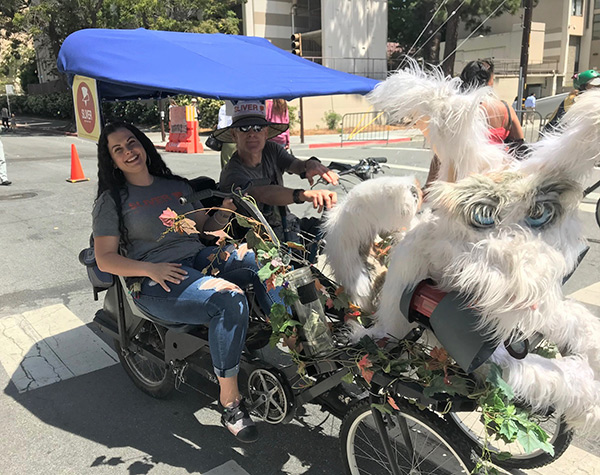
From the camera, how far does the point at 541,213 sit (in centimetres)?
169

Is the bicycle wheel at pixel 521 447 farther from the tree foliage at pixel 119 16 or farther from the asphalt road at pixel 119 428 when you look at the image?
the tree foliage at pixel 119 16

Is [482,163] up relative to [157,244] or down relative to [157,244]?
up

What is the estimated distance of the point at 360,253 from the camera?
8.04 ft

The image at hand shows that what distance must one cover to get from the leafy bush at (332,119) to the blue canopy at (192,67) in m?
22.3

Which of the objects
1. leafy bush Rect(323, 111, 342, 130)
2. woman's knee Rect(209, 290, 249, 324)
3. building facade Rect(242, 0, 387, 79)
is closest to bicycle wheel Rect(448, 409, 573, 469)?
woman's knee Rect(209, 290, 249, 324)

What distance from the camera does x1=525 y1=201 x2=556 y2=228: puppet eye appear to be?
169 cm

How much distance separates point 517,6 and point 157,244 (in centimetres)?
3188

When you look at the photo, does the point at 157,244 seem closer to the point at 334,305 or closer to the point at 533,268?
the point at 334,305

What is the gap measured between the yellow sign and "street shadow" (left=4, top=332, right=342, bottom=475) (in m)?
1.62

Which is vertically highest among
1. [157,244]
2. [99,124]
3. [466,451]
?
[99,124]

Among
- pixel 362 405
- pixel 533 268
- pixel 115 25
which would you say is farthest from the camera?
pixel 115 25

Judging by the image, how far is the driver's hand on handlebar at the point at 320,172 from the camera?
2894 millimetres

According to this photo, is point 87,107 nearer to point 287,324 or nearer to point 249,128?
point 249,128

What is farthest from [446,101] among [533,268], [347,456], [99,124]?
[99,124]
